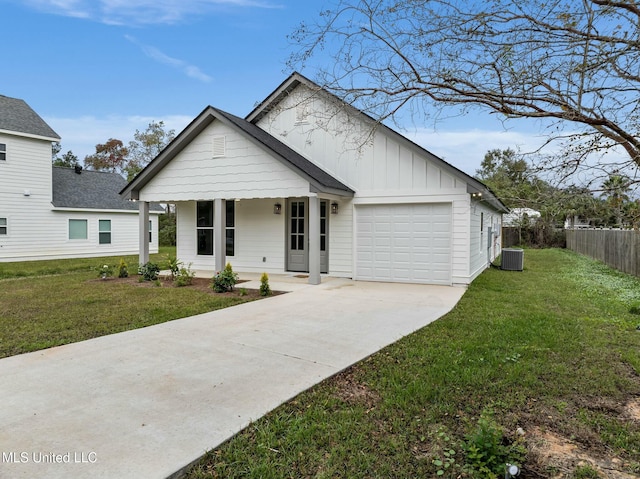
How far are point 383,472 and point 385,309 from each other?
502 cm

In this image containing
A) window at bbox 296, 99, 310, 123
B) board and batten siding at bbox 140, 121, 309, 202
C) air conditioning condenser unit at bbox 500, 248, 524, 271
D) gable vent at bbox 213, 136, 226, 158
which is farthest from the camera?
air conditioning condenser unit at bbox 500, 248, 524, 271

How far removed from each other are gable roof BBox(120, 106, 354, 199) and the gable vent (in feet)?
1.60

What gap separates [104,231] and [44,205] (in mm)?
3154

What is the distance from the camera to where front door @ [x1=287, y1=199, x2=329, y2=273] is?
12000 millimetres

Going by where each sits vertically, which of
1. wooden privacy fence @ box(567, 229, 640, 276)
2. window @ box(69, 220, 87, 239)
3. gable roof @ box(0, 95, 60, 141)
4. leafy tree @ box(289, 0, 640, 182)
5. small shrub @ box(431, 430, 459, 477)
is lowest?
small shrub @ box(431, 430, 459, 477)

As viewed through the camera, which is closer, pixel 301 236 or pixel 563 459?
pixel 563 459

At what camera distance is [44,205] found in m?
18.8

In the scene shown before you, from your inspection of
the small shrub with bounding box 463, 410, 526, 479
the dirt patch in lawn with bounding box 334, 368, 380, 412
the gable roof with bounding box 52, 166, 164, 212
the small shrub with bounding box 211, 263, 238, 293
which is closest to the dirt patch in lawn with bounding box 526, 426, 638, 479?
the small shrub with bounding box 463, 410, 526, 479

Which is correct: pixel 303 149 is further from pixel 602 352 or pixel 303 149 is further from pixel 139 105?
pixel 139 105

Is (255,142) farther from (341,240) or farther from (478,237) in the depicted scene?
(478,237)

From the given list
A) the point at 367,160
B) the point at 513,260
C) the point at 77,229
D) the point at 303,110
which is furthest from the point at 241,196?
the point at 77,229

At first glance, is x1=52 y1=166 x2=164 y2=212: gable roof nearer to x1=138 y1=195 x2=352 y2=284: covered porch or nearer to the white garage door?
x1=138 y1=195 x2=352 y2=284: covered porch

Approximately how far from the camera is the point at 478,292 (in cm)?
941

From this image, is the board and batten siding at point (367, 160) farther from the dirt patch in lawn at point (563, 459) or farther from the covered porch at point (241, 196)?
the dirt patch in lawn at point (563, 459)
